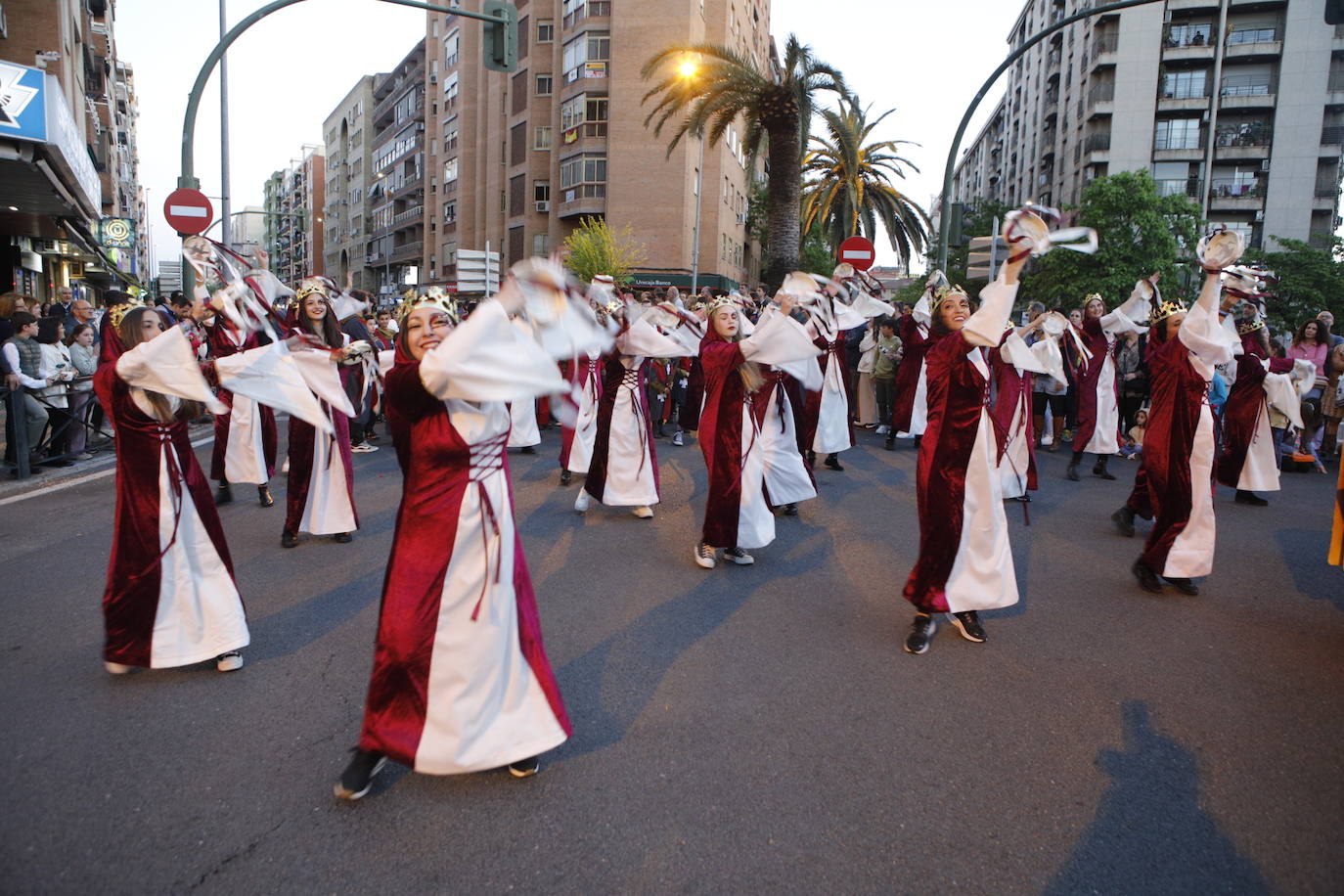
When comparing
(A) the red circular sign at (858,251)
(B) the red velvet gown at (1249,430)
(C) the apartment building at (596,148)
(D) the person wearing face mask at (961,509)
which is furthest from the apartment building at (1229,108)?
(D) the person wearing face mask at (961,509)

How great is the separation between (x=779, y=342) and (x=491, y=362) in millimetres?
2823

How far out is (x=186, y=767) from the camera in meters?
3.24

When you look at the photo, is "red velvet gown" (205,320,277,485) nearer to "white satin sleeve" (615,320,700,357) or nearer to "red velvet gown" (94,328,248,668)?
"white satin sleeve" (615,320,700,357)

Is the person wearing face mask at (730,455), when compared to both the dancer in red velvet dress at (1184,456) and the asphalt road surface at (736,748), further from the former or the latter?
the dancer in red velvet dress at (1184,456)

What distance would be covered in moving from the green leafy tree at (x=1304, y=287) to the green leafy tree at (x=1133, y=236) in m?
2.97

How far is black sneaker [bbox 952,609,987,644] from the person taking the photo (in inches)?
186

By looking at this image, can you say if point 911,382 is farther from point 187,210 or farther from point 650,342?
point 187,210

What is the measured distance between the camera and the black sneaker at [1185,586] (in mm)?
5676

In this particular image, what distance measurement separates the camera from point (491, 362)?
101 inches

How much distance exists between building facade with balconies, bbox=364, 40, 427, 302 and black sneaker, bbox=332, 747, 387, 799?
200 ft

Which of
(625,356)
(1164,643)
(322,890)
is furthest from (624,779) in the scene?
(625,356)

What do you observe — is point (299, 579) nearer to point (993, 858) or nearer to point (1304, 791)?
point (993, 858)

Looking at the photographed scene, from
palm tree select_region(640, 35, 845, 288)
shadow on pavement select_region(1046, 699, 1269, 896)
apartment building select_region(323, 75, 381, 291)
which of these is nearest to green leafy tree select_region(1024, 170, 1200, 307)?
palm tree select_region(640, 35, 845, 288)

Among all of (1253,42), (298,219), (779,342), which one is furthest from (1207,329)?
(298,219)
